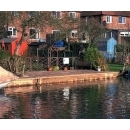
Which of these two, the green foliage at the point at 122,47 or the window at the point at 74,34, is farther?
the window at the point at 74,34

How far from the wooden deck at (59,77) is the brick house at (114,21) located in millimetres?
25613

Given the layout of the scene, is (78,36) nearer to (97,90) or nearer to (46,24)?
(46,24)

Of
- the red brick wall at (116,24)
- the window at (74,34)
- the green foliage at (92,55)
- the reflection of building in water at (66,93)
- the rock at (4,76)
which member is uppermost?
the red brick wall at (116,24)

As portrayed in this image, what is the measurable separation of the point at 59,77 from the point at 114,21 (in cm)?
3436

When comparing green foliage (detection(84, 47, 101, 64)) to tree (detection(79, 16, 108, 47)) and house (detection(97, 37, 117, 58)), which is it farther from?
house (detection(97, 37, 117, 58))

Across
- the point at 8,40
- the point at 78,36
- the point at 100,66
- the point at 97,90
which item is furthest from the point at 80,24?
the point at 97,90

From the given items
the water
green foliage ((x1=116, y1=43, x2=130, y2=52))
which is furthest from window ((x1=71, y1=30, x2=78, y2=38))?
the water

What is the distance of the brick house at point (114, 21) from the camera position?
64.6 metres

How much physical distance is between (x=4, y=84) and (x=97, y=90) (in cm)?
642

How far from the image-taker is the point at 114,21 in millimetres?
67125

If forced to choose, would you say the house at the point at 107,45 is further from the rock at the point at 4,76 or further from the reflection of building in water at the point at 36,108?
the reflection of building in water at the point at 36,108

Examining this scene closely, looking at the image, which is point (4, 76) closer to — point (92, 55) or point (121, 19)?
point (92, 55)

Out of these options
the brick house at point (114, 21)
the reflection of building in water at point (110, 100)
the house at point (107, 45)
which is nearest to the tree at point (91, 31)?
the house at point (107, 45)

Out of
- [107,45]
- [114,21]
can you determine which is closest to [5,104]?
[107,45]
